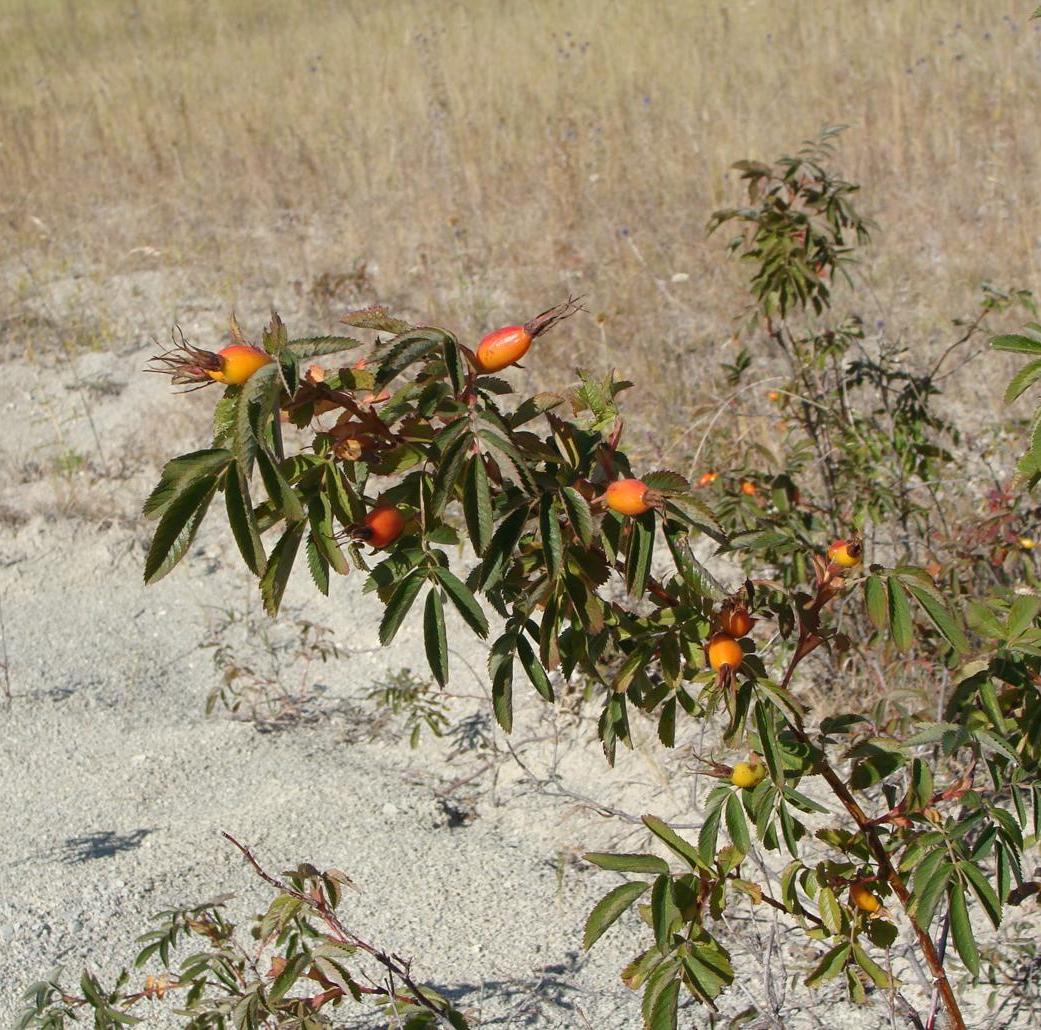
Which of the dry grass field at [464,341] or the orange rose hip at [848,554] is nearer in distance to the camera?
the orange rose hip at [848,554]

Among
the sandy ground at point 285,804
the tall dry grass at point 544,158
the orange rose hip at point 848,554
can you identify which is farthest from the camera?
the tall dry grass at point 544,158

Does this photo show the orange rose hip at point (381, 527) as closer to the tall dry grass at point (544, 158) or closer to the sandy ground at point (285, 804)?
the sandy ground at point (285, 804)

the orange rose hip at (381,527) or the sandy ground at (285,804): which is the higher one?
the orange rose hip at (381,527)

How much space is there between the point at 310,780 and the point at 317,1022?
1.03 metres

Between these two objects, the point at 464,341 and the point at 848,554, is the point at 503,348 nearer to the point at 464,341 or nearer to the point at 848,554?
the point at 848,554

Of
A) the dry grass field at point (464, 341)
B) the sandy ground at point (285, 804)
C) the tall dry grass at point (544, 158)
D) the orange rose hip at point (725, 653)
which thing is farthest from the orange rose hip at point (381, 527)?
the tall dry grass at point (544, 158)

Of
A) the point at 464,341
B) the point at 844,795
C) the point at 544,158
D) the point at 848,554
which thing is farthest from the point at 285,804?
the point at 544,158

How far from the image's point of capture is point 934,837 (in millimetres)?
1108

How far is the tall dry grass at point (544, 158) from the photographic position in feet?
Result: 15.6

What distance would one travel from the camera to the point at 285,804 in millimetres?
2344

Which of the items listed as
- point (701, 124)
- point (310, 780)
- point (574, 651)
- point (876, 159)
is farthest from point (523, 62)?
point (574, 651)

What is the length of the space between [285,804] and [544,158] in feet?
14.0

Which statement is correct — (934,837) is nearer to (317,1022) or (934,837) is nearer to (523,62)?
(317,1022)

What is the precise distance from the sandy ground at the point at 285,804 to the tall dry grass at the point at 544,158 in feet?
5.31
